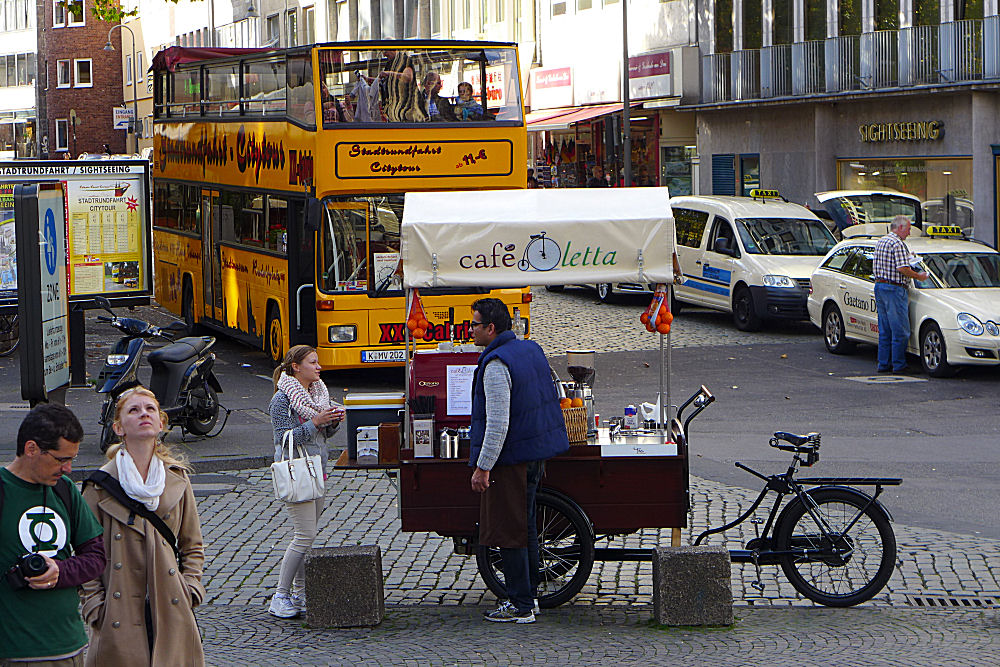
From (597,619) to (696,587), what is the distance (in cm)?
59

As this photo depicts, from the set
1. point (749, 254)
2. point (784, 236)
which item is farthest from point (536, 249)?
point (784, 236)

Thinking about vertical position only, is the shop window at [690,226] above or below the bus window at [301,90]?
below

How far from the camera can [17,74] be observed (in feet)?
312

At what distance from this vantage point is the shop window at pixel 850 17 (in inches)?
1271

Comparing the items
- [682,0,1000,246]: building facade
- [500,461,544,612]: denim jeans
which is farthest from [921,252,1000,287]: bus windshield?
[500,461,544,612]: denim jeans

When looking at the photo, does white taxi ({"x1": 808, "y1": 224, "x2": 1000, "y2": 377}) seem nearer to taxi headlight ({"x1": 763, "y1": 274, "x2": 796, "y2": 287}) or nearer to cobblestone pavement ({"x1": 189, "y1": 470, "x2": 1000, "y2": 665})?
taxi headlight ({"x1": 763, "y1": 274, "x2": 796, "y2": 287})

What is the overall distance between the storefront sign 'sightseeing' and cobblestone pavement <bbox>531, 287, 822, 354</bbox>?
22.7 ft

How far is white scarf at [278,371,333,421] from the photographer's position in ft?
26.9

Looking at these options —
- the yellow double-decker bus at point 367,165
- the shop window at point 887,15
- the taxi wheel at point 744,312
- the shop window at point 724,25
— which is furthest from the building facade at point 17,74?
the yellow double-decker bus at point 367,165

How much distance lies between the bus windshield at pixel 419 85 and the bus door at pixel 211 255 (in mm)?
4508

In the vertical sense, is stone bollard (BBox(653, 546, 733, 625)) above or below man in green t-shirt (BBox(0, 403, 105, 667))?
A: below

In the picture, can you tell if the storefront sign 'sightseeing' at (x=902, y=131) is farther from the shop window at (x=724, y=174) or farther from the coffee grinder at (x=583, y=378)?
the coffee grinder at (x=583, y=378)

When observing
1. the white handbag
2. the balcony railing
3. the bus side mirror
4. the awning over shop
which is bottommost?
the white handbag

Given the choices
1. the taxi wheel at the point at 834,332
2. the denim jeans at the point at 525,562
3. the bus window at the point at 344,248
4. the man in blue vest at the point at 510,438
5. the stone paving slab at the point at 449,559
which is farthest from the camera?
the taxi wheel at the point at 834,332
